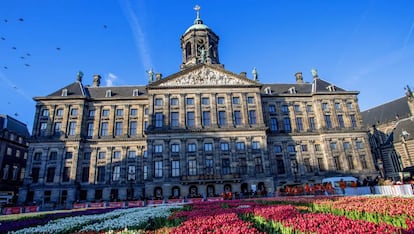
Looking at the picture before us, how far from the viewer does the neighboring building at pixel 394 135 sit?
49.0 metres

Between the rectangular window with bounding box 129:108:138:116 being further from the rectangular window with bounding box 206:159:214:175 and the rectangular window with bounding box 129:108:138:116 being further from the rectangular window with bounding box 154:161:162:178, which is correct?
the rectangular window with bounding box 206:159:214:175

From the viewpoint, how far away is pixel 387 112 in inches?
2312

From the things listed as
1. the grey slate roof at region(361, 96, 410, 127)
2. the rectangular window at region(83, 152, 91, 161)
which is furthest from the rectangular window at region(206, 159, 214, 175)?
the grey slate roof at region(361, 96, 410, 127)

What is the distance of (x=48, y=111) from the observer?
145ft

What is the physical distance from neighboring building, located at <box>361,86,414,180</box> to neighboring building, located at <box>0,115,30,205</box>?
75.8 m

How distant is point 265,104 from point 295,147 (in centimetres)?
1049

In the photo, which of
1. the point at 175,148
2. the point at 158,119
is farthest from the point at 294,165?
the point at 158,119

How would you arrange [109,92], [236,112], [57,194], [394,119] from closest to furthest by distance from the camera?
[57,194], [236,112], [109,92], [394,119]

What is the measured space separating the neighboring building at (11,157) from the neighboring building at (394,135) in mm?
75805

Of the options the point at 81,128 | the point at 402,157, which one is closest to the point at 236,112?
the point at 81,128

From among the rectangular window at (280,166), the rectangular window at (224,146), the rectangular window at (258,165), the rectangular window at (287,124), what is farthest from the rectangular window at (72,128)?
the rectangular window at (287,124)

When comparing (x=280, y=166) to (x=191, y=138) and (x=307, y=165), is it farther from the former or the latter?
(x=191, y=138)

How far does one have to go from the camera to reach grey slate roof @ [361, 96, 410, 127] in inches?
2148

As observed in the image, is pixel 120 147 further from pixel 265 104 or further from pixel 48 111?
pixel 265 104
